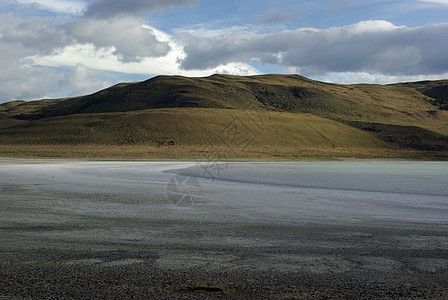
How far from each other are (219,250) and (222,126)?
94.6m

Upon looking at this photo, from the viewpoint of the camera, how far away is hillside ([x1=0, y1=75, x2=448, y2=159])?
80125 millimetres

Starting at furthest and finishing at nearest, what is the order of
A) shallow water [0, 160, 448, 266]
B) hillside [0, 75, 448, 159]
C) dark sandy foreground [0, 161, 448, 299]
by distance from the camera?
hillside [0, 75, 448, 159] → shallow water [0, 160, 448, 266] → dark sandy foreground [0, 161, 448, 299]

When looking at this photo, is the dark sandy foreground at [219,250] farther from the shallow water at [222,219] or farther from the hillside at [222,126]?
the hillside at [222,126]

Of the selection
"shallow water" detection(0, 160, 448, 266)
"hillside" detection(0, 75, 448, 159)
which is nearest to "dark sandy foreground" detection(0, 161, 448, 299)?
"shallow water" detection(0, 160, 448, 266)

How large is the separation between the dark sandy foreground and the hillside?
1230 inches

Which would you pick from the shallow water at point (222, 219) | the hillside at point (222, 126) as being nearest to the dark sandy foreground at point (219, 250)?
the shallow water at point (222, 219)

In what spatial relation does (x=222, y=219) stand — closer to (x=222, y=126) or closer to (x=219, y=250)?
(x=219, y=250)

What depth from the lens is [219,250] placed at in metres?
7.88

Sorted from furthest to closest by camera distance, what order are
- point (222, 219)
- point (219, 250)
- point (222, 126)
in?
point (222, 126), point (222, 219), point (219, 250)

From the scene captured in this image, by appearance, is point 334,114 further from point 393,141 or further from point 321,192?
point 321,192

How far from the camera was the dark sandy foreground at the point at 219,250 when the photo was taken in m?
5.83

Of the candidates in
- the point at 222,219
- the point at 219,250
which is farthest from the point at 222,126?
the point at 219,250

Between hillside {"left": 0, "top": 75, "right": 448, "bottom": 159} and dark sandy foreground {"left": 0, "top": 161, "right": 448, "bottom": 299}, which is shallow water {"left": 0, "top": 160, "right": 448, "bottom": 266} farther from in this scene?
hillside {"left": 0, "top": 75, "right": 448, "bottom": 159}

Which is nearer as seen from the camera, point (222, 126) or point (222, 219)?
point (222, 219)
